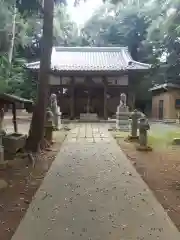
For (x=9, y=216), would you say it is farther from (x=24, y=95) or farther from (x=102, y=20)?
(x=102, y=20)

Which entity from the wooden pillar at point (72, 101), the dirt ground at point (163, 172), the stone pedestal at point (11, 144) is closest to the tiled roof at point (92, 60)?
the wooden pillar at point (72, 101)

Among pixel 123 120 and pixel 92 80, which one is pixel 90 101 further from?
pixel 123 120

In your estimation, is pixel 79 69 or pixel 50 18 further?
pixel 79 69

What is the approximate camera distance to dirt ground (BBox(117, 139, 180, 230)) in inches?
189

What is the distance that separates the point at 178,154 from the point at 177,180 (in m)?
3.21

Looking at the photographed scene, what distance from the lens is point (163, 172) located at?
6.96m

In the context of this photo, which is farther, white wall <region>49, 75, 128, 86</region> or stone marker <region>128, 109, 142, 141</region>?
white wall <region>49, 75, 128, 86</region>

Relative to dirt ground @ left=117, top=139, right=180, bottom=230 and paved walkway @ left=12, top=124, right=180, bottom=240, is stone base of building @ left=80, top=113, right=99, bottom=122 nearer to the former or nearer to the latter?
dirt ground @ left=117, top=139, right=180, bottom=230

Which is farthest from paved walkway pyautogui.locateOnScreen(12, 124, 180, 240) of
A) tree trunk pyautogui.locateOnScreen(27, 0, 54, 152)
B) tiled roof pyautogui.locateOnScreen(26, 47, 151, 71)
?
tiled roof pyautogui.locateOnScreen(26, 47, 151, 71)

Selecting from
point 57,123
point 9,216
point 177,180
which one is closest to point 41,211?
point 9,216

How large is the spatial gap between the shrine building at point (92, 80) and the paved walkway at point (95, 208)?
14.7 metres

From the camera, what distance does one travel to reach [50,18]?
9.35 m

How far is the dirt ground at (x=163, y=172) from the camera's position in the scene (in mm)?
4810

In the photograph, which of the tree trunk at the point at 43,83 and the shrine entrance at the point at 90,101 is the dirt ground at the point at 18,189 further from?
the shrine entrance at the point at 90,101
